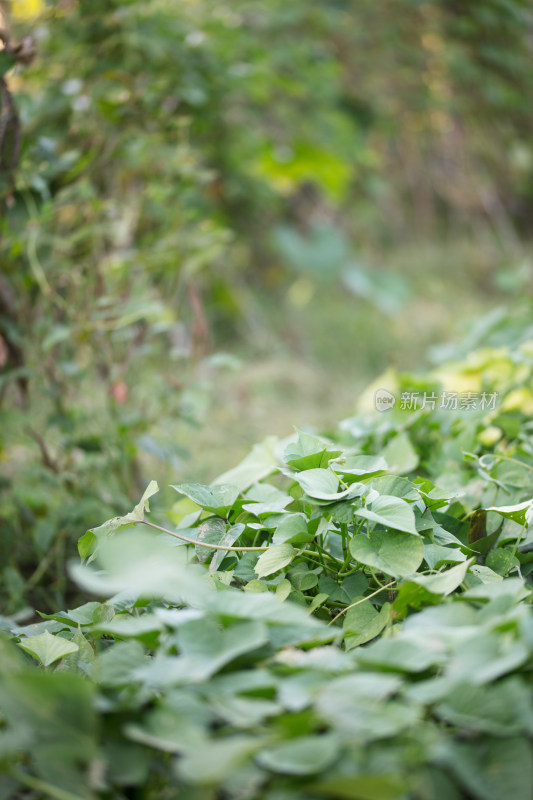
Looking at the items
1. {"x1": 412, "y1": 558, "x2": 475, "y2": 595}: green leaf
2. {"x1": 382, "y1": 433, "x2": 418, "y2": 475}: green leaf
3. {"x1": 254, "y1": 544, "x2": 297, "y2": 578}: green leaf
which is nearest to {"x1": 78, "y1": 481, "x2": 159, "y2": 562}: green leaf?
{"x1": 254, "y1": 544, "x2": 297, "y2": 578}: green leaf

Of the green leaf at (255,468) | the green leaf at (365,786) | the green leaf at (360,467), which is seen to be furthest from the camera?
the green leaf at (255,468)

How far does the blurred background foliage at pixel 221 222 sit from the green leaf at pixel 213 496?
0.46 metres

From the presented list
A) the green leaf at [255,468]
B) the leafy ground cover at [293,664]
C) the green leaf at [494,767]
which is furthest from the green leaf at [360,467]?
the green leaf at [494,767]

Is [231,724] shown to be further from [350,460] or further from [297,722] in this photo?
[350,460]

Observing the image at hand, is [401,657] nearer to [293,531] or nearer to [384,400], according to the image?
[293,531]

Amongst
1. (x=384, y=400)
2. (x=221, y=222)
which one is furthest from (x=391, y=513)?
(x=221, y=222)

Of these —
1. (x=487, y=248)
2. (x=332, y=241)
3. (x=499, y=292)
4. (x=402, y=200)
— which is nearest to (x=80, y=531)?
(x=332, y=241)

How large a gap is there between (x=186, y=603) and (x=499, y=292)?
3540mm

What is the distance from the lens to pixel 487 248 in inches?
170

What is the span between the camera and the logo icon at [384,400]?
116 cm

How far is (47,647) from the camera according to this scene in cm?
57

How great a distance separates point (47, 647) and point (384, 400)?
773mm

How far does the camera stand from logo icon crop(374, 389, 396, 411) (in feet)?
3.80

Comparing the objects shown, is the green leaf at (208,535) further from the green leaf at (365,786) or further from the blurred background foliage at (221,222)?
the blurred background foliage at (221,222)
